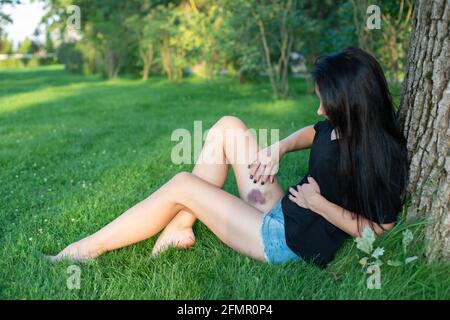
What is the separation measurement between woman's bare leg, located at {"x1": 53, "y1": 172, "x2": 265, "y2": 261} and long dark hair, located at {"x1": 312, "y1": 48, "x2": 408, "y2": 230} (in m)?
0.57

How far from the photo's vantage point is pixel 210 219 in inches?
108

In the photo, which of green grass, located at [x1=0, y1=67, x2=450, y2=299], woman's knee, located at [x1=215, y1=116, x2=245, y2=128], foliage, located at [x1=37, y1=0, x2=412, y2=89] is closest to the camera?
green grass, located at [x1=0, y1=67, x2=450, y2=299]

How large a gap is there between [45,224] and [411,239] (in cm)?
232

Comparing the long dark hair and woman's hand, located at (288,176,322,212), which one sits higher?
the long dark hair

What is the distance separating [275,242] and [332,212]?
1.09 feet

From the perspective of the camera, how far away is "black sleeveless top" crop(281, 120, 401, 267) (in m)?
2.43

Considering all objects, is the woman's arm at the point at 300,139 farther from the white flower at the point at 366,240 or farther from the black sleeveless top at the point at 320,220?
the white flower at the point at 366,240

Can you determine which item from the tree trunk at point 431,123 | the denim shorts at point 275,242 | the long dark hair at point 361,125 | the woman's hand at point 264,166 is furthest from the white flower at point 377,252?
the woman's hand at point 264,166

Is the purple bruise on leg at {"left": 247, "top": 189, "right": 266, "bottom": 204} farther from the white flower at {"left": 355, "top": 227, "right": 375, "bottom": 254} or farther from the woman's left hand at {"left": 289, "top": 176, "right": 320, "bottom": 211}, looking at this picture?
the white flower at {"left": 355, "top": 227, "right": 375, "bottom": 254}

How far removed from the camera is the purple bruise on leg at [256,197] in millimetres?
2920

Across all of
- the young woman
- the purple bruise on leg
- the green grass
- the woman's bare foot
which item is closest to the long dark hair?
the young woman

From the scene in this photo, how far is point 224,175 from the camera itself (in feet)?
10.2

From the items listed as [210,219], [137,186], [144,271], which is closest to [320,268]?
[210,219]

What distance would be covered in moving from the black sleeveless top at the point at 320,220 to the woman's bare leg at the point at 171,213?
0.77 ft
